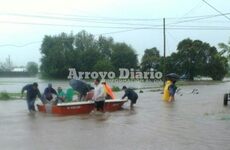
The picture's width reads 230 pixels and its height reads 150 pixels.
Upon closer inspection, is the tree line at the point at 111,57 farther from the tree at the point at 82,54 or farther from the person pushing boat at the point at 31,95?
the person pushing boat at the point at 31,95

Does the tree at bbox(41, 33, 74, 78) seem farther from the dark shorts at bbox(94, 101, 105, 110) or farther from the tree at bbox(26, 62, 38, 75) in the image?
the dark shorts at bbox(94, 101, 105, 110)

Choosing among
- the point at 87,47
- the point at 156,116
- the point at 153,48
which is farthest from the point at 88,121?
the point at 87,47

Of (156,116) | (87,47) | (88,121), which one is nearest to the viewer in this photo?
(88,121)

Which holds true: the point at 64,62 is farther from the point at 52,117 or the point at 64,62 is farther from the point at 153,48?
the point at 52,117

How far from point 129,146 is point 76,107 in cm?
996

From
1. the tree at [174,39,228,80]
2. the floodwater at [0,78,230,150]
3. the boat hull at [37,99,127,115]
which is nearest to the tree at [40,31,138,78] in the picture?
the tree at [174,39,228,80]

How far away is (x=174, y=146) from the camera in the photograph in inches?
488

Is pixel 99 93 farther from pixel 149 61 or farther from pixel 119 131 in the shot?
pixel 149 61

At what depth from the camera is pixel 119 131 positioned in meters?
15.6

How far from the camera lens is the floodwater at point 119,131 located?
503 inches

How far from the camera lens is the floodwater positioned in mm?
12781

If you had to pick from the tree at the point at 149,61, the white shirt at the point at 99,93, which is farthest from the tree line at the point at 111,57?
the white shirt at the point at 99,93

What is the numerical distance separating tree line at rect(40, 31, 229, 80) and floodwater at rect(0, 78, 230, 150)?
6778 centimetres

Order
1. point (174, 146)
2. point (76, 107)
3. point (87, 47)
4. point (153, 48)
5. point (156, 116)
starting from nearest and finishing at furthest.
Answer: point (174, 146)
point (156, 116)
point (76, 107)
point (153, 48)
point (87, 47)
